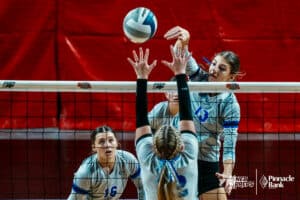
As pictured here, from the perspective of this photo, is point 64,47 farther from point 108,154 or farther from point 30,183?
point 108,154

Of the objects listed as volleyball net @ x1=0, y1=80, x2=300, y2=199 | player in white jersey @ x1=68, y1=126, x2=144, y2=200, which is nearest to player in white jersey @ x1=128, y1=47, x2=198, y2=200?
player in white jersey @ x1=68, y1=126, x2=144, y2=200

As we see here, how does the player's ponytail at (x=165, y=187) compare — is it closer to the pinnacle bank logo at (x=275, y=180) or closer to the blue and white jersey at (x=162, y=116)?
the blue and white jersey at (x=162, y=116)

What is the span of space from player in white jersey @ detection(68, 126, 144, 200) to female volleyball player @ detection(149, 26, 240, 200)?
0.45 metres

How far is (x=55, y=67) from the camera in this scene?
7.92 metres

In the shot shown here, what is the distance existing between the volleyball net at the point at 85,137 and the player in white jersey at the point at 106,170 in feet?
5.95

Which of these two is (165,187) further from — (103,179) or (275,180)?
(275,180)

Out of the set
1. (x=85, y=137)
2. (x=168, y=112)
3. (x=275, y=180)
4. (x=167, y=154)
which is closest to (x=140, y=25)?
(x=168, y=112)

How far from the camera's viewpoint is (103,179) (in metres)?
6.06

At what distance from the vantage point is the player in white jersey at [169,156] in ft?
15.4

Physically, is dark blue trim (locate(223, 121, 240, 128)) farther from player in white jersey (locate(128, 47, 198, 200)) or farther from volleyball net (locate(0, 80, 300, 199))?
volleyball net (locate(0, 80, 300, 199))

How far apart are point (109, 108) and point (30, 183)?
1.08 m

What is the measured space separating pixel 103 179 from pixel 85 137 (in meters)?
2.05

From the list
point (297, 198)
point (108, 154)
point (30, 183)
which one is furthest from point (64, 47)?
point (297, 198)

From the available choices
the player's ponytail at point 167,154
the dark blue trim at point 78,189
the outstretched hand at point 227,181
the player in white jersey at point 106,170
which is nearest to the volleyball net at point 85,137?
the player in white jersey at point 106,170
